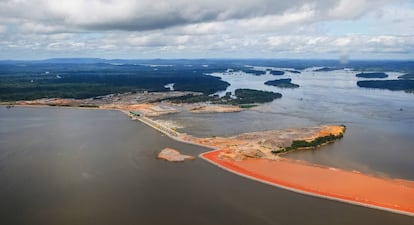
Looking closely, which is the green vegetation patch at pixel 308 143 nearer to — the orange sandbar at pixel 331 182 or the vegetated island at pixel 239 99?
the orange sandbar at pixel 331 182

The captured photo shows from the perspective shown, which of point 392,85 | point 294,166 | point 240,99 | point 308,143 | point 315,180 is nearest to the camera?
point 315,180

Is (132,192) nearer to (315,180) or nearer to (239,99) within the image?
(315,180)

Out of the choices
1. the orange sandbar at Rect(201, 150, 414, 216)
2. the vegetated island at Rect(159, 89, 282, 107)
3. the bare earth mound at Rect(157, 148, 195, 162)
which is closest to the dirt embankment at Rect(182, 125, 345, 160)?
the orange sandbar at Rect(201, 150, 414, 216)

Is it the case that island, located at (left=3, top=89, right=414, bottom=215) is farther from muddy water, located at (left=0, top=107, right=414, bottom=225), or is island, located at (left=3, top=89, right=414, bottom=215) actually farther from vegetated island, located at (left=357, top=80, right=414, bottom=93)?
vegetated island, located at (left=357, top=80, right=414, bottom=93)

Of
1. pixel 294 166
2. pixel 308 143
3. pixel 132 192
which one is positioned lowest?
pixel 132 192

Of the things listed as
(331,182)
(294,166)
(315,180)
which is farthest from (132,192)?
(331,182)

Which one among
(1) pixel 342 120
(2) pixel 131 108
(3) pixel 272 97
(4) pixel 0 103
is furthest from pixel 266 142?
(4) pixel 0 103
